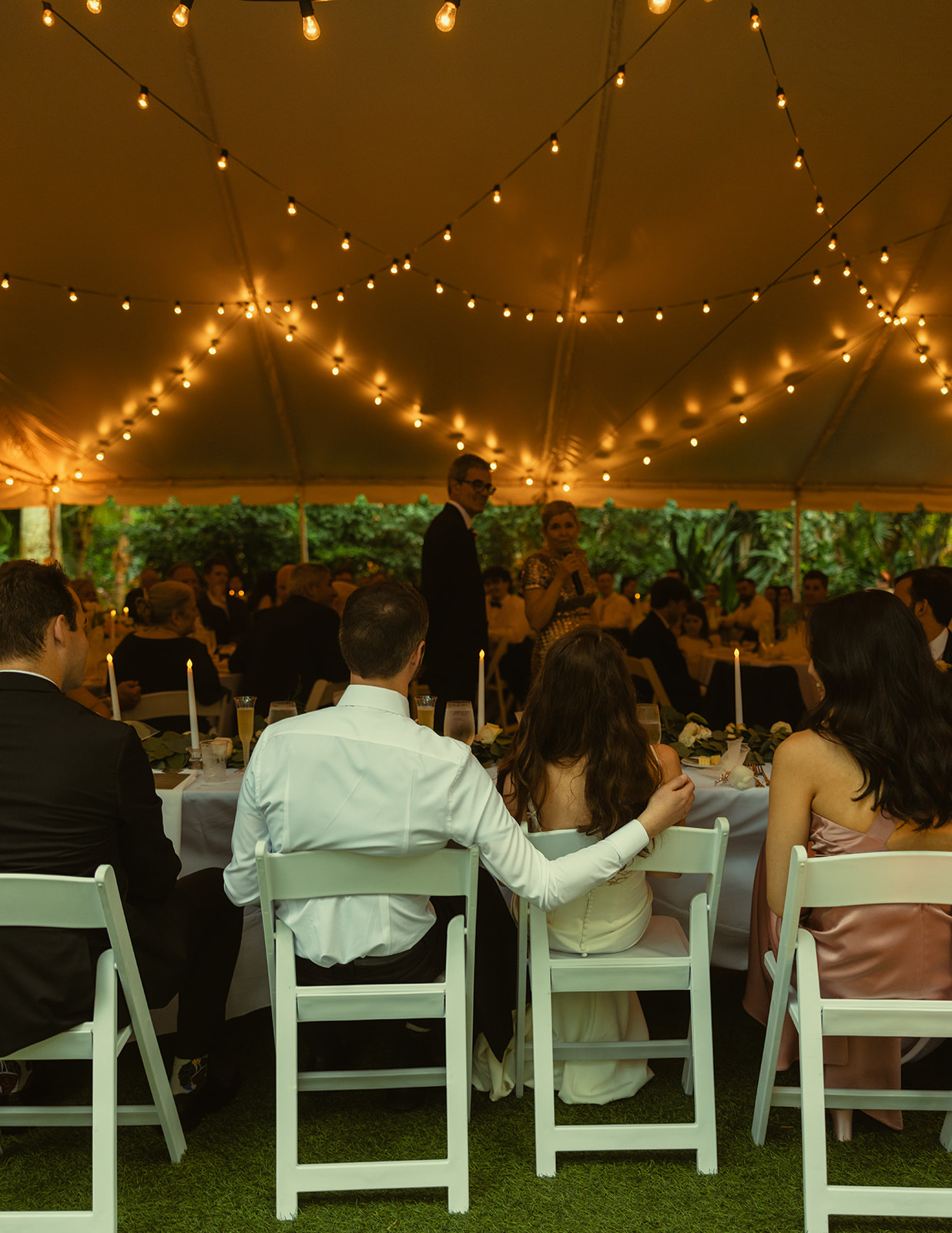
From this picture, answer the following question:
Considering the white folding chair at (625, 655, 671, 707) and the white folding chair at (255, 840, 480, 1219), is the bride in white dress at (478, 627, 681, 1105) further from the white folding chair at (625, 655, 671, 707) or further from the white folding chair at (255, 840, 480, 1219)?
the white folding chair at (625, 655, 671, 707)

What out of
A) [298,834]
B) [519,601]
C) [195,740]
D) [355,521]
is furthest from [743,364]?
[355,521]

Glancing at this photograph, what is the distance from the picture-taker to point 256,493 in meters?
9.84

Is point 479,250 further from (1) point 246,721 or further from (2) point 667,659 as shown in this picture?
(1) point 246,721

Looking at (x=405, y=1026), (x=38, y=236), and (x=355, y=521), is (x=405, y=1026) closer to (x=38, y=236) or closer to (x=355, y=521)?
(x=38, y=236)

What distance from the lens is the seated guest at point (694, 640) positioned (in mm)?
6891

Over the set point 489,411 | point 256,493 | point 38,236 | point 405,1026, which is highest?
point 38,236

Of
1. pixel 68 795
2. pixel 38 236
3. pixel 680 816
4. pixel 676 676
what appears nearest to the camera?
pixel 68 795

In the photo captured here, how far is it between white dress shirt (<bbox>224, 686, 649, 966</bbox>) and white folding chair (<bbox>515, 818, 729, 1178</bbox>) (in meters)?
0.13

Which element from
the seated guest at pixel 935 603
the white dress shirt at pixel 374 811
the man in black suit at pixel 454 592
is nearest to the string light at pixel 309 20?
the man in black suit at pixel 454 592

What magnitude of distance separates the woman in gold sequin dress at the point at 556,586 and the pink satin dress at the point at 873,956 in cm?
204

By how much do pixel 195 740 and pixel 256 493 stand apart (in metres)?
7.20

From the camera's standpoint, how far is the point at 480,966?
2375 millimetres

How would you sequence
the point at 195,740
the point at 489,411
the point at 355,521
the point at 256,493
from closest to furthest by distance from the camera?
the point at 195,740 → the point at 489,411 → the point at 256,493 → the point at 355,521

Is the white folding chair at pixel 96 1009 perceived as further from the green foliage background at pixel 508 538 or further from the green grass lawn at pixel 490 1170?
the green foliage background at pixel 508 538
